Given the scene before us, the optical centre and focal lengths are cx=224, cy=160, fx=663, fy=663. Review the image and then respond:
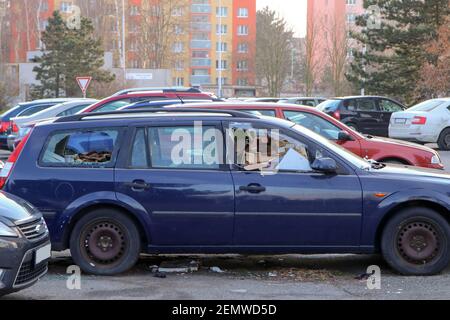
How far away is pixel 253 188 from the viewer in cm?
645

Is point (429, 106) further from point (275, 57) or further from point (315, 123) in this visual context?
point (275, 57)

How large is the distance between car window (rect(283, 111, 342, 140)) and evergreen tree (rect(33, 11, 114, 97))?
37.9 meters

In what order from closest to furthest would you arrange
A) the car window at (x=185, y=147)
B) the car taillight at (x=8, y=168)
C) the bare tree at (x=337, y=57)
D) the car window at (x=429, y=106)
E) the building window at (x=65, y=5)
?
the car window at (x=185, y=147) → the car taillight at (x=8, y=168) → the car window at (x=429, y=106) → the bare tree at (x=337, y=57) → the building window at (x=65, y=5)

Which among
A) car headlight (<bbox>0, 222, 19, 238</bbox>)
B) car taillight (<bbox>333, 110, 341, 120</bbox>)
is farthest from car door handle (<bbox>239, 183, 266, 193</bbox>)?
car taillight (<bbox>333, 110, 341, 120</bbox>)

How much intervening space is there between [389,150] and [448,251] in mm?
3556

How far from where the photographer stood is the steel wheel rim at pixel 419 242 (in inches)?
256

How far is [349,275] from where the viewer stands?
676 centimetres

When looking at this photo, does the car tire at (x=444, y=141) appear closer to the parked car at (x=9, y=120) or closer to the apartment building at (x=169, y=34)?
the parked car at (x=9, y=120)

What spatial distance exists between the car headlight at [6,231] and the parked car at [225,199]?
4.75 ft

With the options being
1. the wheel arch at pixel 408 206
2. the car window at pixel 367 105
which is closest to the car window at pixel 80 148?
the wheel arch at pixel 408 206

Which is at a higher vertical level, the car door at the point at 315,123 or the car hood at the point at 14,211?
the car door at the point at 315,123

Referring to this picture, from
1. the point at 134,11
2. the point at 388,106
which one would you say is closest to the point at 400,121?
the point at 388,106

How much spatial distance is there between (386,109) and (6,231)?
20.1 m

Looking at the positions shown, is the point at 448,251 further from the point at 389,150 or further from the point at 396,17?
the point at 396,17
